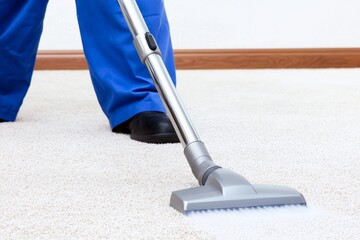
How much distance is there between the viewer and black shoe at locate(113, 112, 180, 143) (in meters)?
1.12

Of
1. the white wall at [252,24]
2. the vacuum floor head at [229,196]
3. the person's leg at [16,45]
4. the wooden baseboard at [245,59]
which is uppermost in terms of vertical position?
the vacuum floor head at [229,196]

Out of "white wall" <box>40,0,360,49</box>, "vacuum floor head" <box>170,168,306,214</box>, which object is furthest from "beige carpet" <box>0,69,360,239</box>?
"white wall" <box>40,0,360,49</box>

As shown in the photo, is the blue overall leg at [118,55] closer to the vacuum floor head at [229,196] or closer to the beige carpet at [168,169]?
the beige carpet at [168,169]

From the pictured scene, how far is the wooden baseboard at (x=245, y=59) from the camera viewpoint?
261 cm

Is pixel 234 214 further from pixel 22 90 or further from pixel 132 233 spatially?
pixel 22 90

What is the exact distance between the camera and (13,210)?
70cm

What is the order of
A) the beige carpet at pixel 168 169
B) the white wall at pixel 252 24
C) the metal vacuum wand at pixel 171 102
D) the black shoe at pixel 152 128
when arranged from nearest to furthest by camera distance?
the beige carpet at pixel 168 169 → the metal vacuum wand at pixel 171 102 → the black shoe at pixel 152 128 → the white wall at pixel 252 24

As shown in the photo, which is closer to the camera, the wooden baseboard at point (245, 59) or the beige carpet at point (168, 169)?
the beige carpet at point (168, 169)

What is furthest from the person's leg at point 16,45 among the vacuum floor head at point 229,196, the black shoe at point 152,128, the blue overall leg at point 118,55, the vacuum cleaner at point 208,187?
the vacuum floor head at point 229,196

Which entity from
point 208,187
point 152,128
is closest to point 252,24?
point 152,128

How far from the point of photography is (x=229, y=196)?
70 centimetres

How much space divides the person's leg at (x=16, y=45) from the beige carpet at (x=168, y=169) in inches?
1.9

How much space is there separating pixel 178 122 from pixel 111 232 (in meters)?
0.21

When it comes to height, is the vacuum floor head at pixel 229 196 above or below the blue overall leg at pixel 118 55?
above
